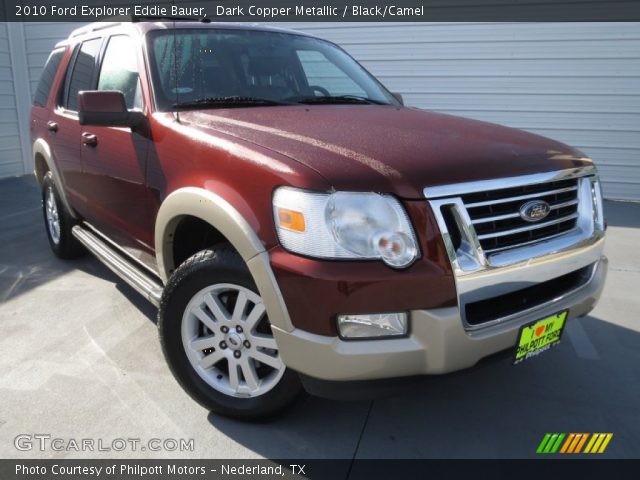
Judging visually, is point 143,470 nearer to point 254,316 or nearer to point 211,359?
point 211,359

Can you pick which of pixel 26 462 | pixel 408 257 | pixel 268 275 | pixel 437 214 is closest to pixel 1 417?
pixel 26 462

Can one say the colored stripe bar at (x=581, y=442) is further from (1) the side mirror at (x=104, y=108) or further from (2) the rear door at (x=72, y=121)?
(2) the rear door at (x=72, y=121)

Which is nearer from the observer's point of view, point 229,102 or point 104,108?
point 104,108

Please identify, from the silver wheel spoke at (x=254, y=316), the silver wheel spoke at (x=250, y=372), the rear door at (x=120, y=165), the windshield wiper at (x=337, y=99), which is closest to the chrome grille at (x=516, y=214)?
the silver wheel spoke at (x=254, y=316)

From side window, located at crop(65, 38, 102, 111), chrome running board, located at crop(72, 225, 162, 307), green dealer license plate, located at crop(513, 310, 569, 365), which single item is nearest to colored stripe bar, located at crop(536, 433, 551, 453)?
green dealer license plate, located at crop(513, 310, 569, 365)

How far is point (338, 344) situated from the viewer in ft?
6.01

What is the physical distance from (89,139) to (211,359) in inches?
68.8

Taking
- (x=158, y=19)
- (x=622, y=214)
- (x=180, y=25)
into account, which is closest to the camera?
(x=180, y=25)

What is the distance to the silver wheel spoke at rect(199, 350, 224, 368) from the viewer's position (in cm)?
233

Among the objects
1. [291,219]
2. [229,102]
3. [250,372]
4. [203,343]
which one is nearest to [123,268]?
[203,343]

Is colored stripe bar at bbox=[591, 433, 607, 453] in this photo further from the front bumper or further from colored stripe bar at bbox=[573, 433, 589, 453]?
the front bumper

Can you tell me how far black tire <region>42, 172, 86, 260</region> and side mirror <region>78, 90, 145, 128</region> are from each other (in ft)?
5.95

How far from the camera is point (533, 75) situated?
753cm

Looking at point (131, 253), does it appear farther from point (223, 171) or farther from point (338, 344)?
point (338, 344)
